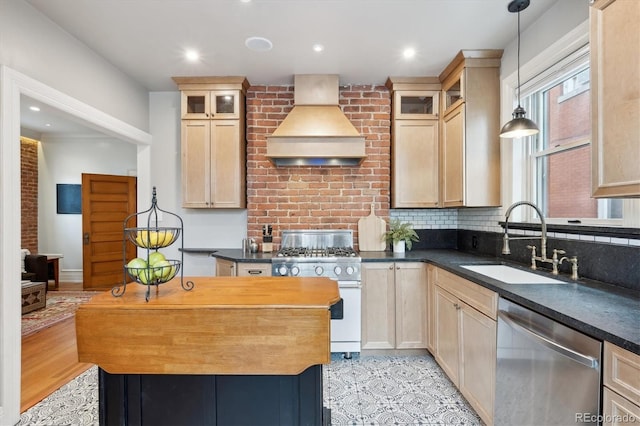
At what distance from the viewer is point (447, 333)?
2414mm

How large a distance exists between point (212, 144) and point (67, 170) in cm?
454

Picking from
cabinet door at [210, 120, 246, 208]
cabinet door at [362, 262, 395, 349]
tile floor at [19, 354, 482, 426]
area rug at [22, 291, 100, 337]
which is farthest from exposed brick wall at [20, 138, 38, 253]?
cabinet door at [362, 262, 395, 349]

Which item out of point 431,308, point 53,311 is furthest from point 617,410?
point 53,311

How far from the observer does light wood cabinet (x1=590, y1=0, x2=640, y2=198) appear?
121 centimetres

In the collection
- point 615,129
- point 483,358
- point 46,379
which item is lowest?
point 46,379

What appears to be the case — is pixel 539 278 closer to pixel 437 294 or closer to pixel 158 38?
pixel 437 294

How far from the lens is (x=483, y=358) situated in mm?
1866

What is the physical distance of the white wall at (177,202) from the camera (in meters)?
3.59

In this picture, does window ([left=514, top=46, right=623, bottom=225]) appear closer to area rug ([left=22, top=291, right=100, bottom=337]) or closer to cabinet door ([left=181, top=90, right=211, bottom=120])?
cabinet door ([left=181, top=90, right=211, bottom=120])

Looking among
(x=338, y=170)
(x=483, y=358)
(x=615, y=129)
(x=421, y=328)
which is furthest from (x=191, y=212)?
(x=615, y=129)

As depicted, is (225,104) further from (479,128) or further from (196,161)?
(479,128)

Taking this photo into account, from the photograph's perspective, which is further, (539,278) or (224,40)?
(224,40)

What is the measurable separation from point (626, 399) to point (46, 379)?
3.70 meters
